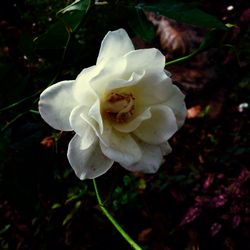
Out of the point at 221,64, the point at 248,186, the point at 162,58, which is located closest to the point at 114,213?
the point at 248,186

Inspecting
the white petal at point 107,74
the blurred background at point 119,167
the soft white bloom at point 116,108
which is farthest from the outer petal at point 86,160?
the blurred background at point 119,167

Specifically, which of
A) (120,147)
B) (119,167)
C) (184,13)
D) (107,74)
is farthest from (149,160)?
(119,167)

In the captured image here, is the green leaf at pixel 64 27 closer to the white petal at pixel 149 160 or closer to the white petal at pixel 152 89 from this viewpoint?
the white petal at pixel 152 89

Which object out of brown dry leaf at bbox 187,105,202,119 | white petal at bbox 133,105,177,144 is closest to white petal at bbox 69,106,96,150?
white petal at bbox 133,105,177,144

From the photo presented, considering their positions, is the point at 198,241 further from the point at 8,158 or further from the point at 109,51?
the point at 109,51

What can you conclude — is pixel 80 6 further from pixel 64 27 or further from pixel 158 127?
pixel 158 127

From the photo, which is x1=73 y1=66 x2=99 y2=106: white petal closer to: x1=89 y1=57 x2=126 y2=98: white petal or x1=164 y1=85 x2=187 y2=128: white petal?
x1=89 y1=57 x2=126 y2=98: white petal
